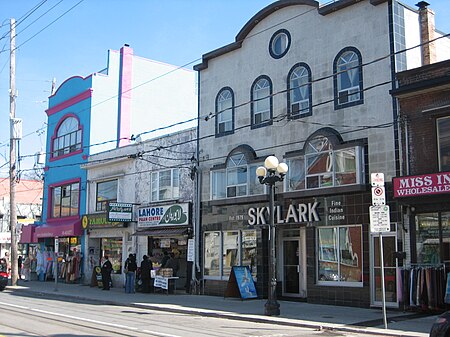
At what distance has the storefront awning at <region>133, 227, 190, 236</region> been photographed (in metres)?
23.8

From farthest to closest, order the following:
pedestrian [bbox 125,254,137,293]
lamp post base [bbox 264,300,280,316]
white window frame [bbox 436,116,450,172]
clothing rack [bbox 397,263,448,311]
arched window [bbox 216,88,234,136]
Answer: pedestrian [bbox 125,254,137,293] < arched window [bbox 216,88,234,136] < white window frame [bbox 436,116,450,172] < lamp post base [bbox 264,300,280,316] < clothing rack [bbox 397,263,448,311]

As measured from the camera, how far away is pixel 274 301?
15.5 m

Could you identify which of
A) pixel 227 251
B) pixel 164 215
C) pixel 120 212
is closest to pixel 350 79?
pixel 227 251

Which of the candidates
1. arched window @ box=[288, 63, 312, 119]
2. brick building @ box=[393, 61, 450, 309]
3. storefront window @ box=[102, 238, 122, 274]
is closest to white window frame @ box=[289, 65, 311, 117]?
arched window @ box=[288, 63, 312, 119]

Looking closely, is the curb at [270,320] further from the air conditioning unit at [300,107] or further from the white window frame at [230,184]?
the air conditioning unit at [300,107]

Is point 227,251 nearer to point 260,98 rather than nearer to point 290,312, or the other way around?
point 260,98

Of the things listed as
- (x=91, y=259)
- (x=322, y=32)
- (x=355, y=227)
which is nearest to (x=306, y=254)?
(x=355, y=227)

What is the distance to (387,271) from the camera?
1695 centimetres

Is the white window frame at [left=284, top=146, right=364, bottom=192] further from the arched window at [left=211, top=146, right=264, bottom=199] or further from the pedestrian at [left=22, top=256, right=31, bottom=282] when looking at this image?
the pedestrian at [left=22, top=256, right=31, bottom=282]

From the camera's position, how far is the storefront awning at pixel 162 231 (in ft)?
78.1

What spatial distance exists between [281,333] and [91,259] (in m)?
19.4

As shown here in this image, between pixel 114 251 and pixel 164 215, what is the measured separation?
5398 mm

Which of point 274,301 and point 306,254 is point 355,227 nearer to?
point 306,254

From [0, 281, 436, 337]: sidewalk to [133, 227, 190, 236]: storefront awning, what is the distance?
257 centimetres
